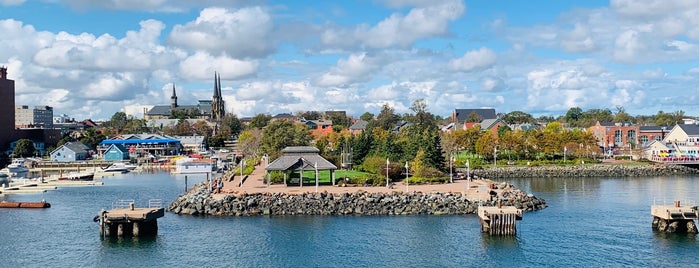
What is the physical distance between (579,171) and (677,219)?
43.6m

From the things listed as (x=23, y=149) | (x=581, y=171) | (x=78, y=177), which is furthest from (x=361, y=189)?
(x=23, y=149)

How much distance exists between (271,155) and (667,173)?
4668 cm

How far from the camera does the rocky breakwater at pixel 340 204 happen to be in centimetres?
4541

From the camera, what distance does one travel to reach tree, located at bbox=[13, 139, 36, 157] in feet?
379

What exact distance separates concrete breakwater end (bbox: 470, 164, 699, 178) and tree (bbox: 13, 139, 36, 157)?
249 feet

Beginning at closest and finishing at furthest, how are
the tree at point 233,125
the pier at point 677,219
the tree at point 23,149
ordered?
1. the pier at point 677,219
2. the tree at point 23,149
3. the tree at point 233,125

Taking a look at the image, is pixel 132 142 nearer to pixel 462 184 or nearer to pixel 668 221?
pixel 462 184

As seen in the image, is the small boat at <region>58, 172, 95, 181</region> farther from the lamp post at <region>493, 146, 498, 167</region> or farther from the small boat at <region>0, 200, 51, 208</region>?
the lamp post at <region>493, 146, 498, 167</region>

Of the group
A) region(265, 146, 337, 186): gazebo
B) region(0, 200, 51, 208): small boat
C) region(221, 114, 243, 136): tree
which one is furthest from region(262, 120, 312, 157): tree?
region(221, 114, 243, 136): tree

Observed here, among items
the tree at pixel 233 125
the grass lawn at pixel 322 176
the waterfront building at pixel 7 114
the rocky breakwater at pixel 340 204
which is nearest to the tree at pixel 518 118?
the tree at pixel 233 125

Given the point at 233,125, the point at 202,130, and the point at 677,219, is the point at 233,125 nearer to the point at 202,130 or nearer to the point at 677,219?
the point at 202,130

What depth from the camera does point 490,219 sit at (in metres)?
37.7

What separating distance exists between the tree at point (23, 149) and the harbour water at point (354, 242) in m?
71.3

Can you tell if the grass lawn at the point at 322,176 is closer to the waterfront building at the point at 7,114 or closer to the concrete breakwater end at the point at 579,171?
the concrete breakwater end at the point at 579,171
